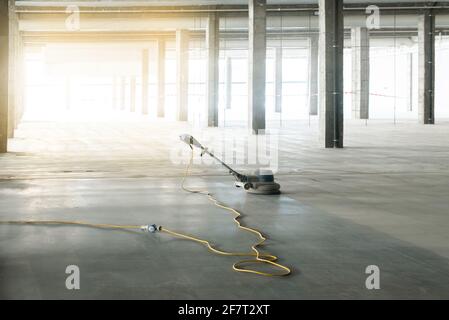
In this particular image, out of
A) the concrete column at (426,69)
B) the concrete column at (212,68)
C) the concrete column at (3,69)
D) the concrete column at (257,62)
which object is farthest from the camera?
the concrete column at (212,68)

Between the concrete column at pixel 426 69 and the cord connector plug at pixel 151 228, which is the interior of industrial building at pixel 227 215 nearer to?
the cord connector plug at pixel 151 228

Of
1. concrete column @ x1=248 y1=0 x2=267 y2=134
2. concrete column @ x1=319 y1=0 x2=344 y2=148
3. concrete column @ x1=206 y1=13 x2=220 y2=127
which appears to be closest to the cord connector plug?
concrete column @ x1=319 y1=0 x2=344 y2=148

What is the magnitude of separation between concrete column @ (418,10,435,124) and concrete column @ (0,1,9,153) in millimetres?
29492

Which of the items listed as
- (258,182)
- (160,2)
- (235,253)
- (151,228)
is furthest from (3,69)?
(160,2)

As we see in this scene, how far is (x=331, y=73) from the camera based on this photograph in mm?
23859

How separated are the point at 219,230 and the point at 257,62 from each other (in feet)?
83.7

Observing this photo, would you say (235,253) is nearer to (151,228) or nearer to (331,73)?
(151,228)

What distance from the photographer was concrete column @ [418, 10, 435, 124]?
42344mm

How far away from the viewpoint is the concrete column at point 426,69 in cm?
4234

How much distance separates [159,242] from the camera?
7668mm

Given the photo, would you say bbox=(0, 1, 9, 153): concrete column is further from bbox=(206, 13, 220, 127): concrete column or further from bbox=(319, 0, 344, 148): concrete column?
bbox=(206, 13, 220, 127): concrete column

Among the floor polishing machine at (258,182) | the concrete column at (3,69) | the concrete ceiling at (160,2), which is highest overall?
the concrete ceiling at (160,2)

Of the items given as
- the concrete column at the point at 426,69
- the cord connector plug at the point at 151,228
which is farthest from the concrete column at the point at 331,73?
the concrete column at the point at 426,69

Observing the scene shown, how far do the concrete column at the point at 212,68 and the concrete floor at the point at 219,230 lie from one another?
2497 cm
